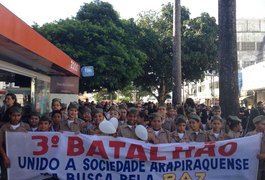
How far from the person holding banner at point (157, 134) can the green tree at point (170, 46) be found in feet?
75.9

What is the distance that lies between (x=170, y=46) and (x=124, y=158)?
84.5 ft

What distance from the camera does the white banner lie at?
6695mm

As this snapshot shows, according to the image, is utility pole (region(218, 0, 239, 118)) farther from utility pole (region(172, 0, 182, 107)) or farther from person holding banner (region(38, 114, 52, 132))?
utility pole (region(172, 0, 182, 107))

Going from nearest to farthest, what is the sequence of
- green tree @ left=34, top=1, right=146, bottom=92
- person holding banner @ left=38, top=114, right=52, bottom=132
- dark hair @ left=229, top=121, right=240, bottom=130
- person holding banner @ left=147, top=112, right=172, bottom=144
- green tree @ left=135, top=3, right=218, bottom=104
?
person holding banner @ left=147, top=112, right=172, bottom=144 → person holding banner @ left=38, top=114, right=52, bottom=132 → dark hair @ left=229, top=121, right=240, bottom=130 → green tree @ left=34, top=1, right=146, bottom=92 → green tree @ left=135, top=3, right=218, bottom=104

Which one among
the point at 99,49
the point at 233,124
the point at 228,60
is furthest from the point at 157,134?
the point at 99,49

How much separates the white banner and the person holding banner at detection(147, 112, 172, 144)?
24 cm

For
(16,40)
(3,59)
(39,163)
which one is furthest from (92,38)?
(39,163)

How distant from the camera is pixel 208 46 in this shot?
107ft

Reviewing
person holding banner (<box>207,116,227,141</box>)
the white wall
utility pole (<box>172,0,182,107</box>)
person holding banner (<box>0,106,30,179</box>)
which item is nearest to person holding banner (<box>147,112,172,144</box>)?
person holding banner (<box>207,116,227,141</box>)

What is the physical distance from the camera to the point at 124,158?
6.74 meters

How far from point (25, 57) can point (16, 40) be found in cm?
302

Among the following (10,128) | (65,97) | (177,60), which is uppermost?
(177,60)

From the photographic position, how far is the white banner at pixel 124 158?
22.0 feet

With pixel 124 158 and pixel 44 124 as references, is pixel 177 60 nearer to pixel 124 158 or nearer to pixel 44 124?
pixel 44 124
